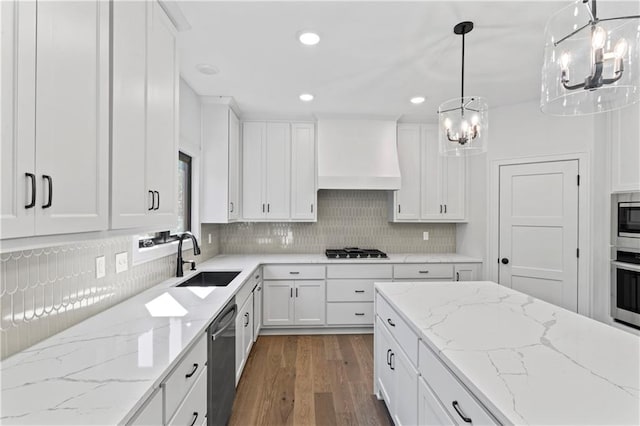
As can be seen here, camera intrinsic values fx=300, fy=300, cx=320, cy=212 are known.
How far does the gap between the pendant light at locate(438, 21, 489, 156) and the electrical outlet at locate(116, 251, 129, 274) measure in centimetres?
224

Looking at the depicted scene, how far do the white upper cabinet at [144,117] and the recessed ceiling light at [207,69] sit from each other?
27.7 inches

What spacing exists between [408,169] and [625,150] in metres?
1.98

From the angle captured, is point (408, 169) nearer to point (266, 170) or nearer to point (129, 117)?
point (266, 170)

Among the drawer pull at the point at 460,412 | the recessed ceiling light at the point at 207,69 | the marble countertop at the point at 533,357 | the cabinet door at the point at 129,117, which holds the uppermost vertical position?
the recessed ceiling light at the point at 207,69

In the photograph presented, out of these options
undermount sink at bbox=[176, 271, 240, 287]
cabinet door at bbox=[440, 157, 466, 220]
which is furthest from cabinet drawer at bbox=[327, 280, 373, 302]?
cabinet door at bbox=[440, 157, 466, 220]

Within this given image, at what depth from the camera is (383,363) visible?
2.12m

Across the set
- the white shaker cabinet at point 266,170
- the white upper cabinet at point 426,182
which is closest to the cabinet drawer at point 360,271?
the white upper cabinet at point 426,182

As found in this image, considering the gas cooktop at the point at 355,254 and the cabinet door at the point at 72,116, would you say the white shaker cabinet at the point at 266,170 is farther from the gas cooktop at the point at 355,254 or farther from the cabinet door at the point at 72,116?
the cabinet door at the point at 72,116

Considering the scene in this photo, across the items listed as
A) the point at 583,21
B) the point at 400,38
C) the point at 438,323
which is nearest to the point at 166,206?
the point at 438,323

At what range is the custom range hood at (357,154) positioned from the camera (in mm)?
3648

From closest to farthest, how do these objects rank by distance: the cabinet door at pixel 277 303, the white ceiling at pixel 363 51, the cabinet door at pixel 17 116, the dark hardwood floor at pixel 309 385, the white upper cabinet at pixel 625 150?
the cabinet door at pixel 17 116, the white ceiling at pixel 363 51, the dark hardwood floor at pixel 309 385, the white upper cabinet at pixel 625 150, the cabinet door at pixel 277 303

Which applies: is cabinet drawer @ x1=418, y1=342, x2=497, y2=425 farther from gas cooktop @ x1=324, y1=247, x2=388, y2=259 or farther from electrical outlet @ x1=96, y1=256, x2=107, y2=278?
gas cooktop @ x1=324, y1=247, x2=388, y2=259

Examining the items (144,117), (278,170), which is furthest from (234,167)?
(144,117)

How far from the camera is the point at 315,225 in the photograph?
13.4 ft
